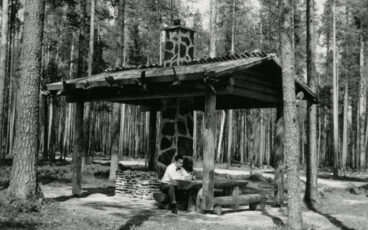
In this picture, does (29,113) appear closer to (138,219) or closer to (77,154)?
(77,154)

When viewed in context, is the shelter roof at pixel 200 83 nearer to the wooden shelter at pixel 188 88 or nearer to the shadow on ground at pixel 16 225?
the wooden shelter at pixel 188 88

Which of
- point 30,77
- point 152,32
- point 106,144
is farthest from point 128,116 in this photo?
point 30,77

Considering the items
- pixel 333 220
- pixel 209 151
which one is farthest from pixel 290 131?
pixel 333 220

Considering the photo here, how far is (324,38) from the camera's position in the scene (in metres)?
39.4

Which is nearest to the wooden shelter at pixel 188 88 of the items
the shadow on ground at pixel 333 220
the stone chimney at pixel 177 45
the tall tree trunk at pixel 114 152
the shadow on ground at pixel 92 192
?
the stone chimney at pixel 177 45

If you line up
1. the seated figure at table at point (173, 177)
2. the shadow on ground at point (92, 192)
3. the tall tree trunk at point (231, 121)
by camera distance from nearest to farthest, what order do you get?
the seated figure at table at point (173, 177) < the shadow on ground at point (92, 192) < the tall tree trunk at point (231, 121)

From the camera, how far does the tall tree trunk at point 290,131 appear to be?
26.0 ft

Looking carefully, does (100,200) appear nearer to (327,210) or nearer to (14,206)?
(14,206)

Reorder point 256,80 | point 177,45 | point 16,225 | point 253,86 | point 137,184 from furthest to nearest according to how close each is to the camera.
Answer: point 177,45, point 137,184, point 256,80, point 253,86, point 16,225

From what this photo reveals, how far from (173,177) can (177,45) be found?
436 centimetres

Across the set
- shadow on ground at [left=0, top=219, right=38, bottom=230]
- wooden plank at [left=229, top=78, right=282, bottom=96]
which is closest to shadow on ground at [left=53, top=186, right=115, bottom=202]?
shadow on ground at [left=0, top=219, right=38, bottom=230]

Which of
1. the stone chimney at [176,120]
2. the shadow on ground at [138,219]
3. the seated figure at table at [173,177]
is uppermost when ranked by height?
the stone chimney at [176,120]

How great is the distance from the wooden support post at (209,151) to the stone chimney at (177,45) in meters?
3.57

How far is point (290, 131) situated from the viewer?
8.02 m
